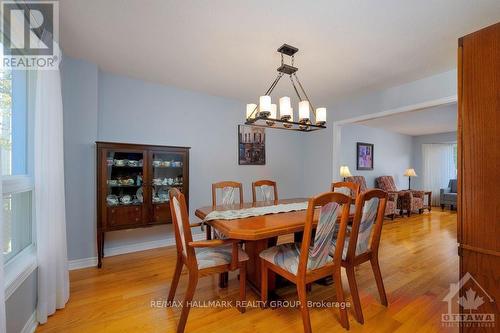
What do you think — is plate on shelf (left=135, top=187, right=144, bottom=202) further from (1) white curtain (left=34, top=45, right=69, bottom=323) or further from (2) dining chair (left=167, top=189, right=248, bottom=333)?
(2) dining chair (left=167, top=189, right=248, bottom=333)

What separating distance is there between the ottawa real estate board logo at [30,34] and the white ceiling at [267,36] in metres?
0.11

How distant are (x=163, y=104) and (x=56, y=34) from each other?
1357mm

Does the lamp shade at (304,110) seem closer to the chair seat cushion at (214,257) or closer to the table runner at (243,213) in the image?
the table runner at (243,213)

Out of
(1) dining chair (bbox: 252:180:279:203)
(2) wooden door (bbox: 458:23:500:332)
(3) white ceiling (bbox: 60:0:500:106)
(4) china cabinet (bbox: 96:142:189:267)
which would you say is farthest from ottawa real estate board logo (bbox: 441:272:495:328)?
(4) china cabinet (bbox: 96:142:189:267)

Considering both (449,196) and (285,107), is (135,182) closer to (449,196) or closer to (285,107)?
(285,107)

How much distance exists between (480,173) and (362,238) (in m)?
0.88

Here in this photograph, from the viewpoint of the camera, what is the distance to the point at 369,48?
216cm

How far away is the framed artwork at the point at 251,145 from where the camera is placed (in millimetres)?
3818

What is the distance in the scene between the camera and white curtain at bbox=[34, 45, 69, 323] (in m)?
1.62

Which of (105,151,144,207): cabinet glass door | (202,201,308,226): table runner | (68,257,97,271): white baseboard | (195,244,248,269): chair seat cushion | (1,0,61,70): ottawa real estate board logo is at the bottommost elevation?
(68,257,97,271): white baseboard

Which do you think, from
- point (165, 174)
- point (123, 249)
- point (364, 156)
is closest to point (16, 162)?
point (165, 174)

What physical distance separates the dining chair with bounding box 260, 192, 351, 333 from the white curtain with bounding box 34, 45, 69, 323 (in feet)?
5.29

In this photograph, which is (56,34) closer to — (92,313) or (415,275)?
(92,313)

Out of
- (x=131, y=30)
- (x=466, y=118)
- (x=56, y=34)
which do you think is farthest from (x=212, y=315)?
(x=56, y=34)
